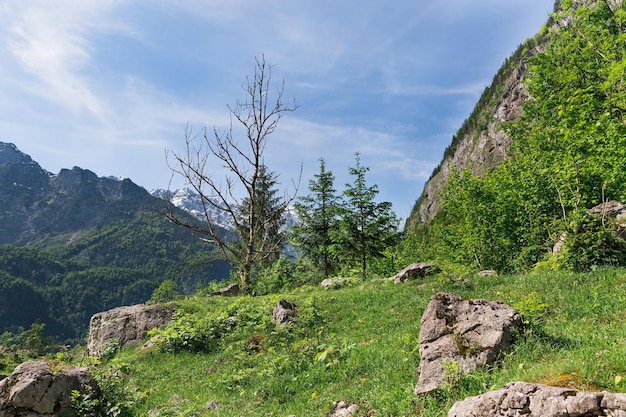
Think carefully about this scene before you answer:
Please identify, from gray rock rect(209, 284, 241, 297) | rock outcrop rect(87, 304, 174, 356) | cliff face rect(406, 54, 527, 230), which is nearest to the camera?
rock outcrop rect(87, 304, 174, 356)

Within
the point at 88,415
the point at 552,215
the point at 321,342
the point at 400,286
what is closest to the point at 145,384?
the point at 88,415

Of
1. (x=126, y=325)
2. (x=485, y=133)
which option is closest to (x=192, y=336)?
(x=126, y=325)

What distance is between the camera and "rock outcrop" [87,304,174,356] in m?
17.0

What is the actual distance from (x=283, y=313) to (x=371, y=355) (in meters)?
5.72

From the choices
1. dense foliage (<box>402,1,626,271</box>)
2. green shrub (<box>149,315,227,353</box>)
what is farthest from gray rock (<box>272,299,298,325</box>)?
dense foliage (<box>402,1,626,271</box>)

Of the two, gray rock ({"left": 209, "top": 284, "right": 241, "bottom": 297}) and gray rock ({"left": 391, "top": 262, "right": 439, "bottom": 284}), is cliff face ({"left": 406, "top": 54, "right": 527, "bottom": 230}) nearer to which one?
gray rock ({"left": 209, "top": 284, "right": 241, "bottom": 297})

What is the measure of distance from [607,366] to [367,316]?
→ 9474 mm

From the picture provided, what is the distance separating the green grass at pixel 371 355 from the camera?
235 inches

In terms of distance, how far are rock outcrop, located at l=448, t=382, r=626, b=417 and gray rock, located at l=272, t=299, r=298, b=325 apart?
10.2 m

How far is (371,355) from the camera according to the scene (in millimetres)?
9453

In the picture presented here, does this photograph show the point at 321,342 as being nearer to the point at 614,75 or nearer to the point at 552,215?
the point at 614,75

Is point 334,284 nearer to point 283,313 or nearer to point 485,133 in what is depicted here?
point 283,313

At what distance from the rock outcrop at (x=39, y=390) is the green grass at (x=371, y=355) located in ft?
5.72

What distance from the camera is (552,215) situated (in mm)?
19062
